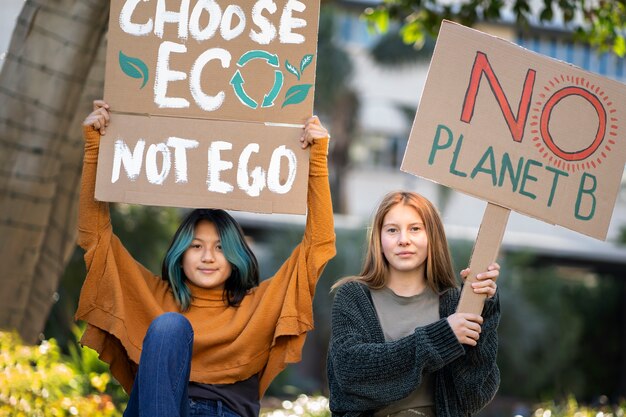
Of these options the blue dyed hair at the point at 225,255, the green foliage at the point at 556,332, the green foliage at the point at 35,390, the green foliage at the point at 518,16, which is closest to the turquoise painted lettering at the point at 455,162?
the blue dyed hair at the point at 225,255

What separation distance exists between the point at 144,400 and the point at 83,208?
0.85 meters

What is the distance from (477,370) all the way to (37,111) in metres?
3.12

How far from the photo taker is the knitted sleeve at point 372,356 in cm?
338

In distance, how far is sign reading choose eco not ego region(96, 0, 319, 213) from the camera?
148 inches

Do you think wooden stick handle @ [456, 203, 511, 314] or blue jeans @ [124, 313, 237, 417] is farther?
wooden stick handle @ [456, 203, 511, 314]

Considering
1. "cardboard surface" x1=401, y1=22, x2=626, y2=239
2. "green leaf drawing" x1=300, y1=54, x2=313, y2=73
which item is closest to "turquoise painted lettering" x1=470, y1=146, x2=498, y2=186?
"cardboard surface" x1=401, y1=22, x2=626, y2=239

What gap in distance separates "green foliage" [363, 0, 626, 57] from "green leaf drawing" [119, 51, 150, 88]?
3.40m

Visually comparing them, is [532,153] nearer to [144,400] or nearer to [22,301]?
[144,400]

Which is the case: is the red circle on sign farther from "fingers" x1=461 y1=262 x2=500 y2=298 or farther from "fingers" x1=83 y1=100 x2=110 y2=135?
"fingers" x1=83 y1=100 x2=110 y2=135

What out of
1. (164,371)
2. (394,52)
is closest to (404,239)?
(164,371)

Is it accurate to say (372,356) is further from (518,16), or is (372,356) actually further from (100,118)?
(518,16)

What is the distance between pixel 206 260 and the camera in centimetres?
378

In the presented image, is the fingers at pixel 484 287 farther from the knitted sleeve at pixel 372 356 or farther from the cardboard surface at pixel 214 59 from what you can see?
the cardboard surface at pixel 214 59

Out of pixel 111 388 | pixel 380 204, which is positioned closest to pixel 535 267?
pixel 111 388
